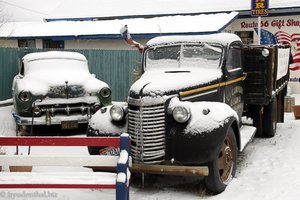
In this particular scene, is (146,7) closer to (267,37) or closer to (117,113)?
(267,37)

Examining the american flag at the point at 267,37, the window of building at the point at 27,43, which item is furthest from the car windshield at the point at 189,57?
the window of building at the point at 27,43

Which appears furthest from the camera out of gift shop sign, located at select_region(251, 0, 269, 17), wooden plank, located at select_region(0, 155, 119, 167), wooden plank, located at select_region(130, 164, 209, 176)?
gift shop sign, located at select_region(251, 0, 269, 17)

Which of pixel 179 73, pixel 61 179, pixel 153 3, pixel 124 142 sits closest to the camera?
pixel 61 179

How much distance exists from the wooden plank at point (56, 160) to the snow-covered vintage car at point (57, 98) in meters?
4.13

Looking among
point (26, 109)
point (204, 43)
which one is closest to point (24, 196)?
point (204, 43)

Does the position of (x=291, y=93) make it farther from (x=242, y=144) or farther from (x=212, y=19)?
(x=242, y=144)

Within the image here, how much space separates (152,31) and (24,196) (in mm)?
12945

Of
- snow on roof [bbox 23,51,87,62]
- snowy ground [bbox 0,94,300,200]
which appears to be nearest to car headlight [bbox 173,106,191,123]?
snowy ground [bbox 0,94,300,200]

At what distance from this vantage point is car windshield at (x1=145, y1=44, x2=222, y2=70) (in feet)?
22.6

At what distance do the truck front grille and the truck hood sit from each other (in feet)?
0.73

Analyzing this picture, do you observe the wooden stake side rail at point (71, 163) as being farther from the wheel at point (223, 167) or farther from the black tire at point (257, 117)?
the black tire at point (257, 117)

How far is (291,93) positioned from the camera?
1730 centimetres

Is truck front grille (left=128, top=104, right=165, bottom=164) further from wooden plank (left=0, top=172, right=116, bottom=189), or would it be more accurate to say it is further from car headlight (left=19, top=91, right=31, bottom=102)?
car headlight (left=19, top=91, right=31, bottom=102)

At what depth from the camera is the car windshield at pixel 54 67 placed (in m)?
10.3
